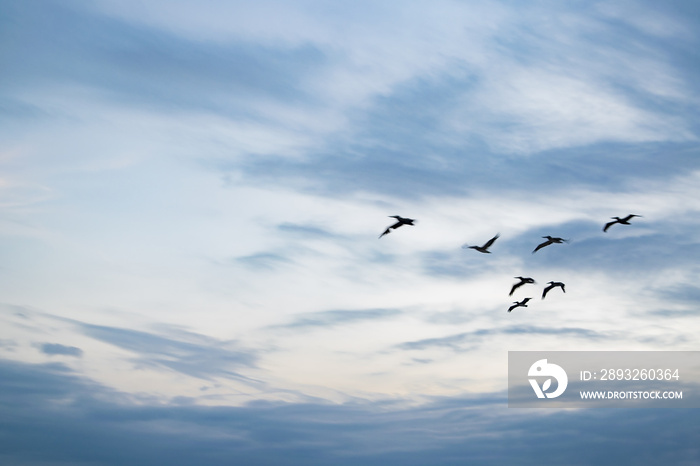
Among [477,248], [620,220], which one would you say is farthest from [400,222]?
[620,220]

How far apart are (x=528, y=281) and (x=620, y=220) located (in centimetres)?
2141

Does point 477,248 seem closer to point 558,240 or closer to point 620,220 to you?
point 558,240

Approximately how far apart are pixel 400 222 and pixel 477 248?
17.6m

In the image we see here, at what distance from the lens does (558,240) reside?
160 metres

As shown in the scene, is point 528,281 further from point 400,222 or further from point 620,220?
point 400,222

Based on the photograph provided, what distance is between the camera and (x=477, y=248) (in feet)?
526

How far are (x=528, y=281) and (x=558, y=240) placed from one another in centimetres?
1293


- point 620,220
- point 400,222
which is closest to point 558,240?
point 620,220

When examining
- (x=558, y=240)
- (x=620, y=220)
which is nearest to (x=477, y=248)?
(x=558, y=240)

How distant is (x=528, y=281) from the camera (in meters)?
170

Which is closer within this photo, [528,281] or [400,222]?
[400,222]

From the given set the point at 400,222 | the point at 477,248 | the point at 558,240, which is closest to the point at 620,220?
the point at 558,240

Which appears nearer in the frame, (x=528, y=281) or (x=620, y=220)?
(x=620, y=220)

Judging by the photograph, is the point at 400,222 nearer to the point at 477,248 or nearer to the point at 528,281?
the point at 477,248
